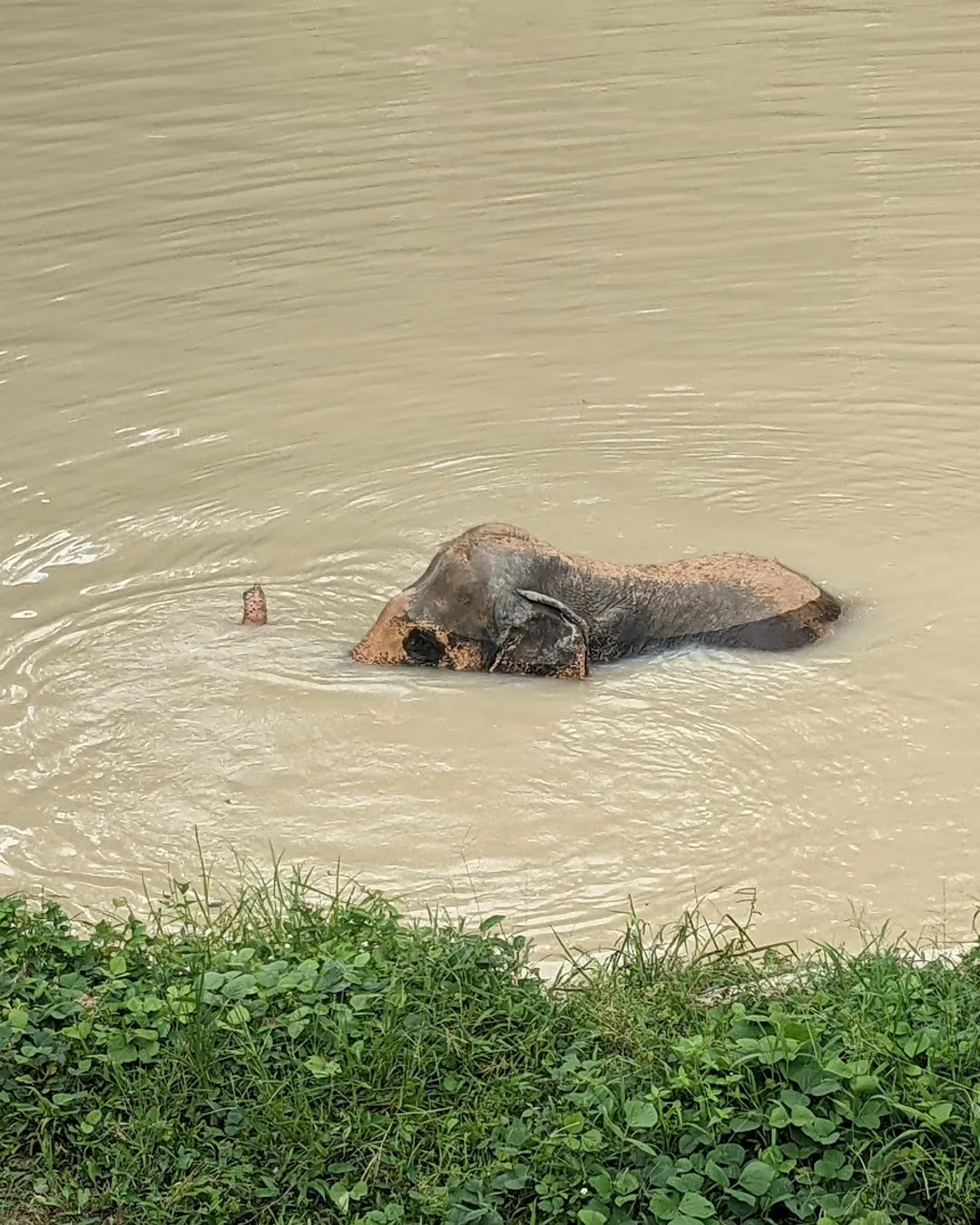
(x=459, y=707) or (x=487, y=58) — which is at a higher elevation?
(x=487, y=58)

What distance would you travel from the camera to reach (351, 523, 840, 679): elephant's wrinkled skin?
21.8 ft

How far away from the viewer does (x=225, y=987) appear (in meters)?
4.48

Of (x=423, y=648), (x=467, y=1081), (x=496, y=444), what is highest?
(x=496, y=444)

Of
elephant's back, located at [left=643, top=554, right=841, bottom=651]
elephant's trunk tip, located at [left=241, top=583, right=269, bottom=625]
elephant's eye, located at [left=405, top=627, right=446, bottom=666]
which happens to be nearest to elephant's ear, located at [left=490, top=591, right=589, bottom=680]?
elephant's eye, located at [left=405, top=627, right=446, bottom=666]

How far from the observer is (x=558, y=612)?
6.61m

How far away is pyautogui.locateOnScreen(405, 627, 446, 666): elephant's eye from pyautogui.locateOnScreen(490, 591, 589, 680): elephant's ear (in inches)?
9.7

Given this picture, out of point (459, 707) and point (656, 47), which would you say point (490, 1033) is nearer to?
point (459, 707)

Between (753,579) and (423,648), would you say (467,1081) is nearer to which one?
(423,648)

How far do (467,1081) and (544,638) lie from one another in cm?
252

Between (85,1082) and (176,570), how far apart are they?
357 cm

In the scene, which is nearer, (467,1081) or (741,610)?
(467,1081)

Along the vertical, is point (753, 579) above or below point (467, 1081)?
above

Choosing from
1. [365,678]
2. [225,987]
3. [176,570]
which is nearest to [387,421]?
[176,570]

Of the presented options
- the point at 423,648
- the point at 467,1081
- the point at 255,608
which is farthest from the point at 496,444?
the point at 467,1081
